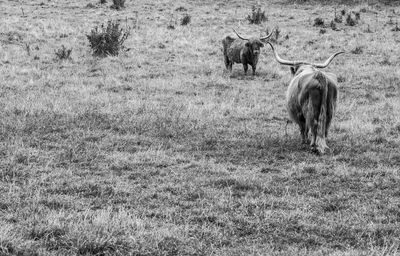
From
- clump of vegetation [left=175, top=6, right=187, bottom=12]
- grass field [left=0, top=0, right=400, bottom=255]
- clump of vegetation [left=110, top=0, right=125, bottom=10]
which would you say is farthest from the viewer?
clump of vegetation [left=175, top=6, right=187, bottom=12]

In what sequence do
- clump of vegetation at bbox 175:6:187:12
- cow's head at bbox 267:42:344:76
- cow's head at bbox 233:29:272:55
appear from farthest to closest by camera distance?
clump of vegetation at bbox 175:6:187:12 < cow's head at bbox 233:29:272:55 < cow's head at bbox 267:42:344:76

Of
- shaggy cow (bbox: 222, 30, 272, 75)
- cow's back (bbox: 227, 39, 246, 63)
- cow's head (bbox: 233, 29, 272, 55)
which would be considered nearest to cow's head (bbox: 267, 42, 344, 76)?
shaggy cow (bbox: 222, 30, 272, 75)

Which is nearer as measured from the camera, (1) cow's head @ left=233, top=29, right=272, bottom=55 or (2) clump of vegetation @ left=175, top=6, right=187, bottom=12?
(1) cow's head @ left=233, top=29, right=272, bottom=55

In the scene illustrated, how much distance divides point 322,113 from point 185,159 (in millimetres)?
1924

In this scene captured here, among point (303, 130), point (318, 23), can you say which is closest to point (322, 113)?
point (303, 130)

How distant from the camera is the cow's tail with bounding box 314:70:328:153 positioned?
7172 mm

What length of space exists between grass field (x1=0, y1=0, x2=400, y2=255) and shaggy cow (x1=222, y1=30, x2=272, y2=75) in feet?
1.28

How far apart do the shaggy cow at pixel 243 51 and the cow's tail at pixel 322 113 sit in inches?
250

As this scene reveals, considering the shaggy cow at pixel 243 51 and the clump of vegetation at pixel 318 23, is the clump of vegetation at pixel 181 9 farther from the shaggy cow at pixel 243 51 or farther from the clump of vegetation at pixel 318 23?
the shaggy cow at pixel 243 51

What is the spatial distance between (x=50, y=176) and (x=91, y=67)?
8.36 meters

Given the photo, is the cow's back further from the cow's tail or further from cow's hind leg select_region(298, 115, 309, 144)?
the cow's tail

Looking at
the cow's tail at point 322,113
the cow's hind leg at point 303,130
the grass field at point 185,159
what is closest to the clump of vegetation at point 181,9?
the grass field at point 185,159

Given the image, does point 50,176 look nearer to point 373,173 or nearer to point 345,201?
point 345,201

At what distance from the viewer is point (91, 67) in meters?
14.0
